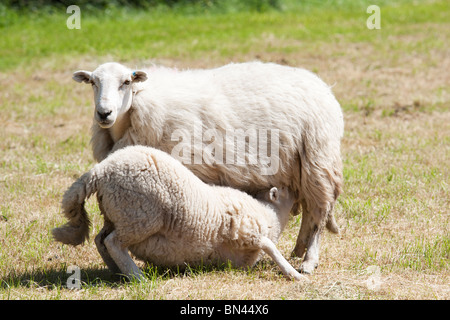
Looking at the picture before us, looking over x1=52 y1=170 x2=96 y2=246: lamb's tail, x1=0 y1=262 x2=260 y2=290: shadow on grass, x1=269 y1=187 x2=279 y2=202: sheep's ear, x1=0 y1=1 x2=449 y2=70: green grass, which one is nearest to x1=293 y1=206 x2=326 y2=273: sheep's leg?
x1=269 y1=187 x2=279 y2=202: sheep's ear

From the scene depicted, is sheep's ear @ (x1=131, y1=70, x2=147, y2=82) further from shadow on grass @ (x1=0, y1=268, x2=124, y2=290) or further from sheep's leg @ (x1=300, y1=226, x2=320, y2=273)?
sheep's leg @ (x1=300, y1=226, x2=320, y2=273)

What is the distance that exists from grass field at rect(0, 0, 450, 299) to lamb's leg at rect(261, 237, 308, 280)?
0.09m

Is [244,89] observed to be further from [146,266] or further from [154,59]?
[154,59]

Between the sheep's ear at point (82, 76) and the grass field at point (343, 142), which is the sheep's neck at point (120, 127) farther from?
the grass field at point (343, 142)

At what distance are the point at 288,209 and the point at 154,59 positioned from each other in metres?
8.55

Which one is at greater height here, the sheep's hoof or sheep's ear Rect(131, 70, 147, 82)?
sheep's ear Rect(131, 70, 147, 82)

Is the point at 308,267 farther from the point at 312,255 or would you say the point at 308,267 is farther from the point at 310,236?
the point at 310,236

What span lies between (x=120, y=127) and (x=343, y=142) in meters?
4.39

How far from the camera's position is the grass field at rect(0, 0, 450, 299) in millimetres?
4840

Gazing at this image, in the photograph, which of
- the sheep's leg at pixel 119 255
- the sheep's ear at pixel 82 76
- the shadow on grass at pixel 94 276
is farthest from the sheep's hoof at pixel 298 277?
the sheep's ear at pixel 82 76

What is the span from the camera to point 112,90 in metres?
5.14

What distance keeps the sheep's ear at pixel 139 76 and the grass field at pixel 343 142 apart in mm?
1513

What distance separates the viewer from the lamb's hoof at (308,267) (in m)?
5.20
